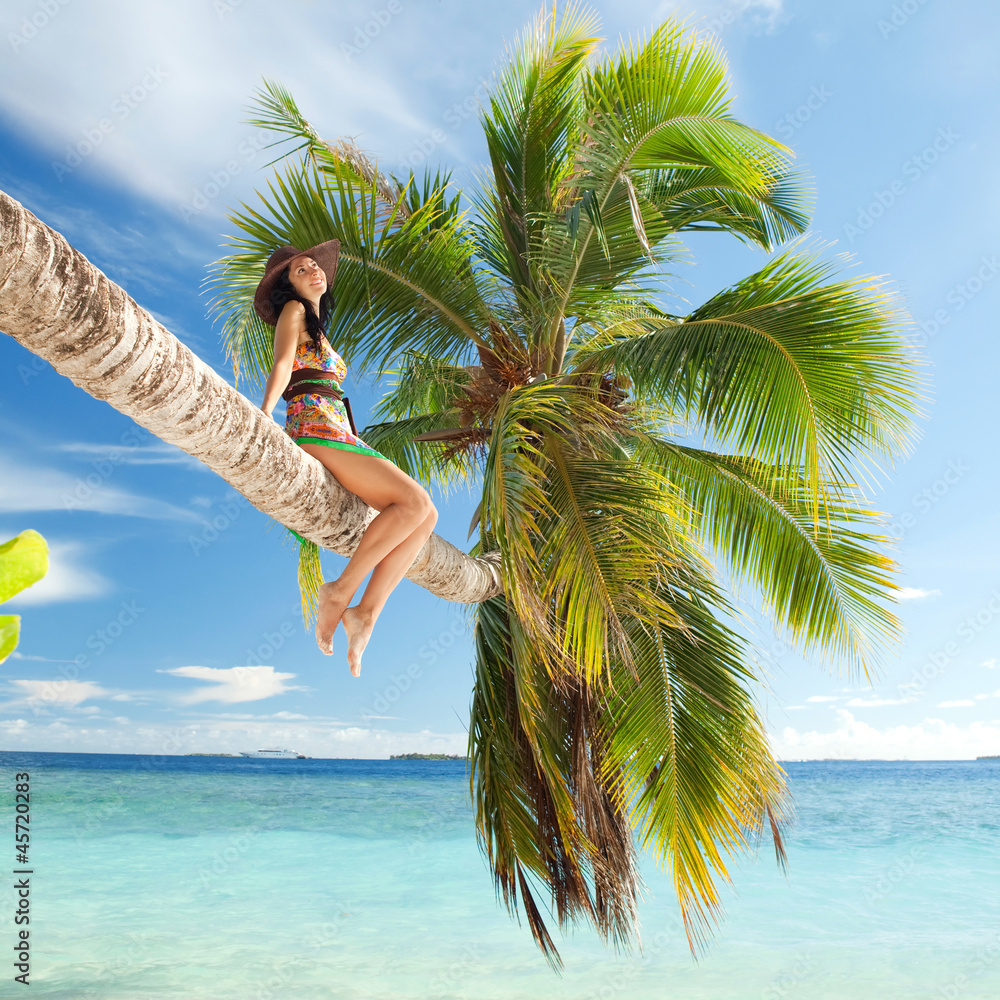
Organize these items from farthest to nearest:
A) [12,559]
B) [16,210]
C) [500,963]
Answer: [500,963], [16,210], [12,559]

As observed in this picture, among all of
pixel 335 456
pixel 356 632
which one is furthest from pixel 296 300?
pixel 356 632

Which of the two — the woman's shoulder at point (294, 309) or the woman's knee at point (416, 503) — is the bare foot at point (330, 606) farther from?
the woman's shoulder at point (294, 309)

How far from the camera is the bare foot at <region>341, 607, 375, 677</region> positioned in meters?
2.96

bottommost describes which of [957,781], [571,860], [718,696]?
[957,781]

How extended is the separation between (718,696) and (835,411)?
1952 mm

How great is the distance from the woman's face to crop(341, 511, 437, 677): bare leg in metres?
1.12

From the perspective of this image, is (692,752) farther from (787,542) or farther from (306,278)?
(306,278)

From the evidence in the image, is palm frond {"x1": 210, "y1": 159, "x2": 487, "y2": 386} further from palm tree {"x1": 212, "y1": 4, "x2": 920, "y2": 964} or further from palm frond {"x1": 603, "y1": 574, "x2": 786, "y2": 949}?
palm frond {"x1": 603, "y1": 574, "x2": 786, "y2": 949}

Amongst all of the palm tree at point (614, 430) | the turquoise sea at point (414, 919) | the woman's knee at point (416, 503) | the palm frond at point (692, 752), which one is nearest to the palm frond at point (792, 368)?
the palm tree at point (614, 430)

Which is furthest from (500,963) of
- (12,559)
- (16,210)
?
(12,559)

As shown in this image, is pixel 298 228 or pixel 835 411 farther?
pixel 298 228

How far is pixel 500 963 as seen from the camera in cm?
853

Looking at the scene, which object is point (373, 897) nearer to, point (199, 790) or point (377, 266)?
point (377, 266)

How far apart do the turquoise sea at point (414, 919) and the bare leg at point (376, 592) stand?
3.67m
